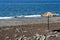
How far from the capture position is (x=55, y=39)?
45.0 feet

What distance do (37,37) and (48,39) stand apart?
77cm

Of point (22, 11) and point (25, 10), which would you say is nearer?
point (22, 11)

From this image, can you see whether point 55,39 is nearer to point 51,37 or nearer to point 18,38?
point 51,37

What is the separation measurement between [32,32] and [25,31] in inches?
14.0

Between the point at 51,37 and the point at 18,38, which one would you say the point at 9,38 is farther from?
the point at 51,37

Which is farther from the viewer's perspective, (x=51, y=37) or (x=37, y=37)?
(x=51, y=37)

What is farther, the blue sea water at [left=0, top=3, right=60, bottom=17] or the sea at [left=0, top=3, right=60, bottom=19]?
the blue sea water at [left=0, top=3, right=60, bottom=17]

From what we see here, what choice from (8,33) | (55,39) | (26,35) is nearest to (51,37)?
(55,39)

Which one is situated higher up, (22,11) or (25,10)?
(22,11)

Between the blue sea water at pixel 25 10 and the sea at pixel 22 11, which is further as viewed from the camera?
the blue sea water at pixel 25 10

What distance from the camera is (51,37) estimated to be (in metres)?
13.9

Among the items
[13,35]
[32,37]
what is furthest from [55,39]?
[13,35]

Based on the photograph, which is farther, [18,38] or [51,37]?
[51,37]

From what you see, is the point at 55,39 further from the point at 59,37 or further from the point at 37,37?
the point at 37,37
